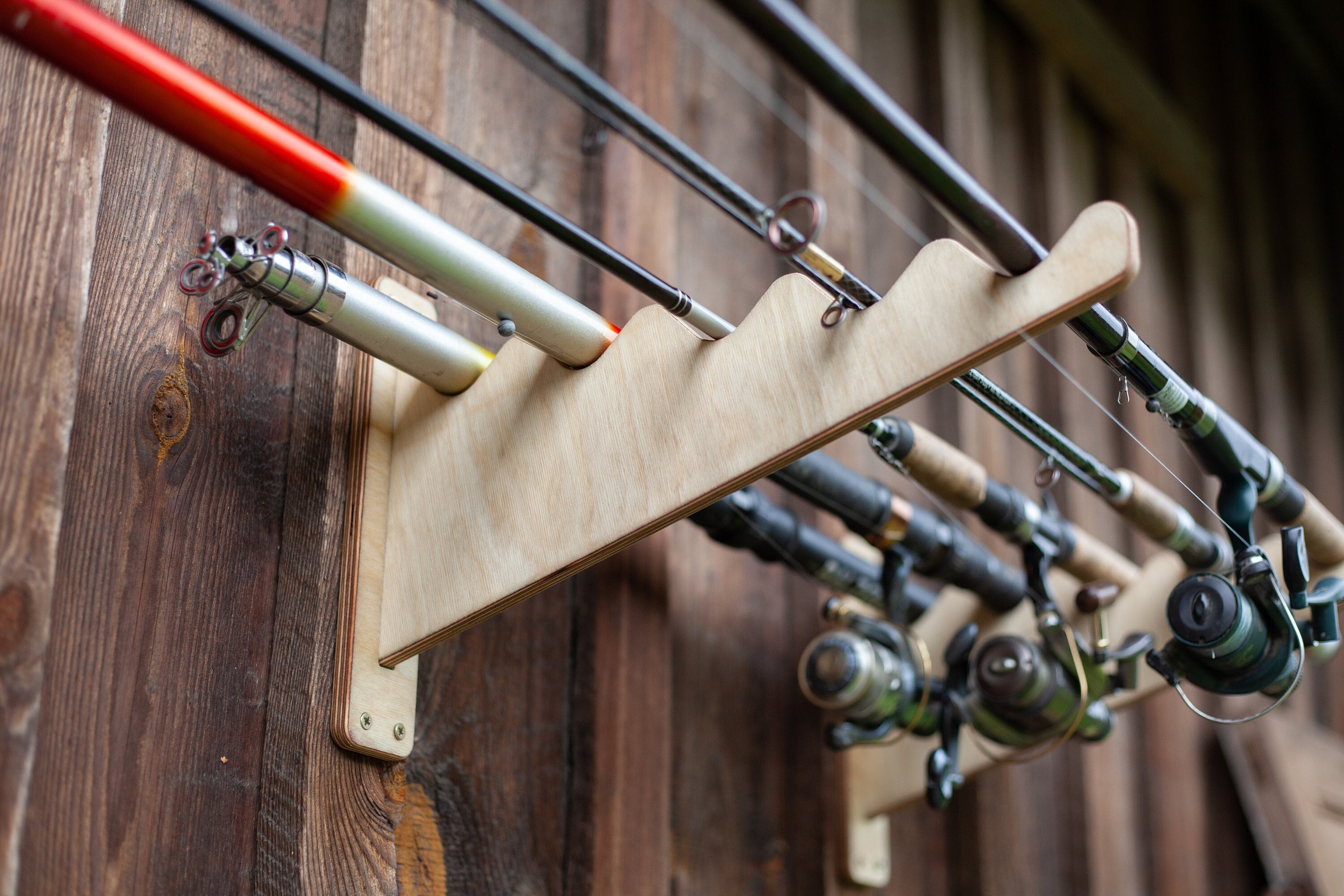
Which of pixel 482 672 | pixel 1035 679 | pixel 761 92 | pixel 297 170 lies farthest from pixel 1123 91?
pixel 297 170

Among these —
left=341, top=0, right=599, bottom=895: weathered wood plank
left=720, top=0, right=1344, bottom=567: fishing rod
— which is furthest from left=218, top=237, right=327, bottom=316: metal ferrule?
left=720, top=0, right=1344, bottom=567: fishing rod

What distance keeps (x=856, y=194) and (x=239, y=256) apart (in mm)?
1183

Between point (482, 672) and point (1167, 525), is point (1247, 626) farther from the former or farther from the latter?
point (482, 672)

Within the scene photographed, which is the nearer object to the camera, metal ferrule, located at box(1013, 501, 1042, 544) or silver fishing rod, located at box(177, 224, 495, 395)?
silver fishing rod, located at box(177, 224, 495, 395)

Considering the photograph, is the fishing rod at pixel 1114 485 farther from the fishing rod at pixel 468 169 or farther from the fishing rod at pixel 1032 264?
the fishing rod at pixel 468 169

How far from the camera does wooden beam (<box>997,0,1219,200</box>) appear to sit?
8.39ft

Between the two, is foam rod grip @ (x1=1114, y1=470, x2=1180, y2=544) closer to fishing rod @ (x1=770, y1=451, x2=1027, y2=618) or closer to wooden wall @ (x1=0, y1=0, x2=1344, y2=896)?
fishing rod @ (x1=770, y1=451, x2=1027, y2=618)

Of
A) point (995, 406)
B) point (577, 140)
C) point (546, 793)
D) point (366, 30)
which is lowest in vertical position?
point (546, 793)

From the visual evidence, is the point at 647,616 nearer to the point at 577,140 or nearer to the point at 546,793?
Answer: the point at 546,793

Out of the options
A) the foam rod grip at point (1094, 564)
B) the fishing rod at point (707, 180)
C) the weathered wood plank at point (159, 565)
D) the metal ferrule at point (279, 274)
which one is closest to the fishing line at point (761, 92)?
the foam rod grip at point (1094, 564)

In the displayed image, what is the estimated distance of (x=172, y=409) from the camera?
0.95 metres

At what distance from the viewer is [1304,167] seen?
3.66 meters

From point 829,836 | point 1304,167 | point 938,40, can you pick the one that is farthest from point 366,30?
point 1304,167

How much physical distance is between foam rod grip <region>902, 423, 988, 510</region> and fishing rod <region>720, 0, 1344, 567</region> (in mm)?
196
